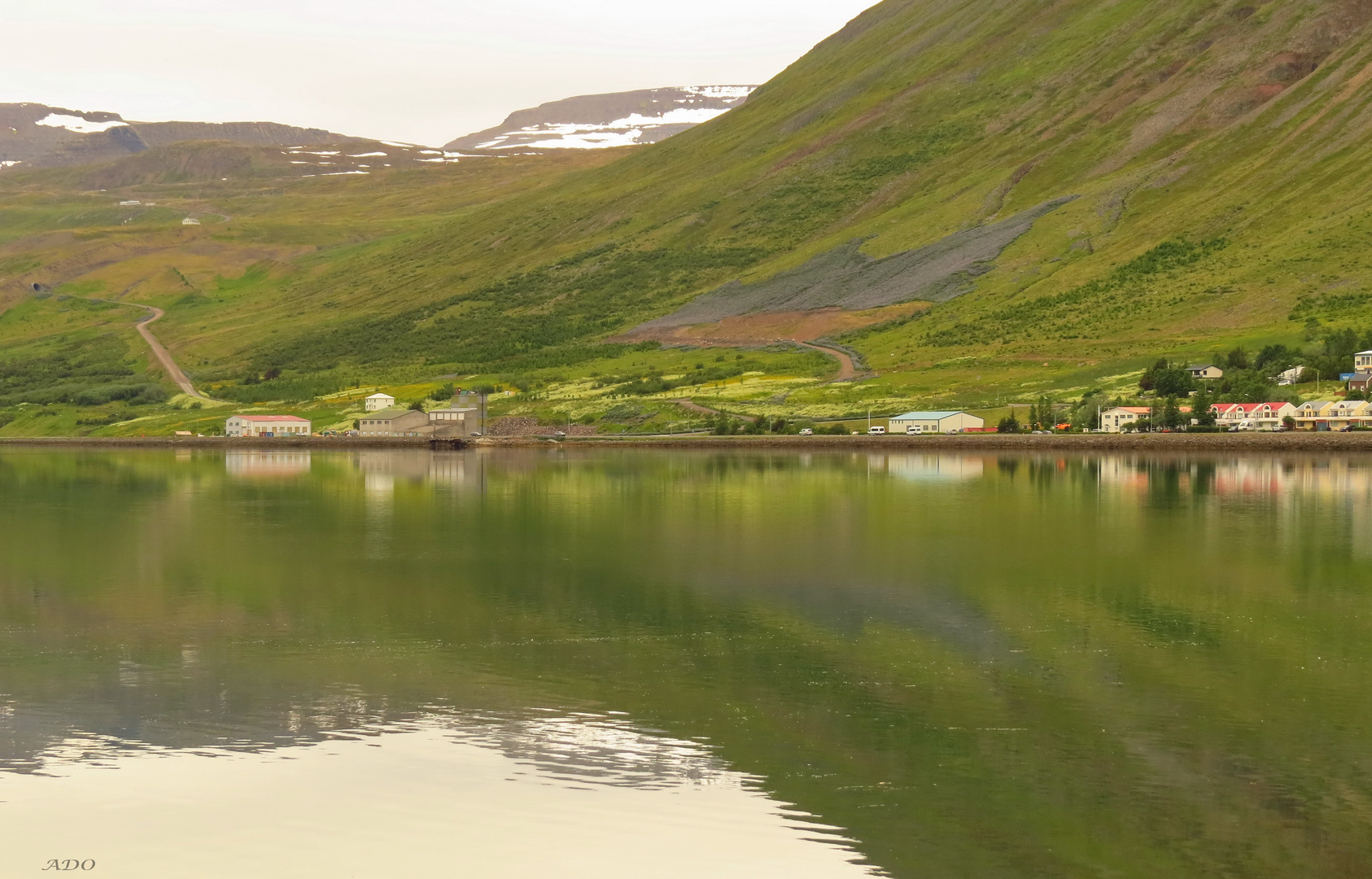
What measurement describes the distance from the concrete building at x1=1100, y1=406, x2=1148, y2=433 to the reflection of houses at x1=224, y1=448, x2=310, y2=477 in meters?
69.5

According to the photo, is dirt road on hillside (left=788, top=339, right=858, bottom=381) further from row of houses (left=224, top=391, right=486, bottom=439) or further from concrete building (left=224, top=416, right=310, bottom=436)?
concrete building (left=224, top=416, right=310, bottom=436)

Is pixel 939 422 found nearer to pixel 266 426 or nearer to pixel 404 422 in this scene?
pixel 404 422

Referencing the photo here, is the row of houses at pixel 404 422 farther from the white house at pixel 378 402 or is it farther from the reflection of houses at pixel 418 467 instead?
the reflection of houses at pixel 418 467

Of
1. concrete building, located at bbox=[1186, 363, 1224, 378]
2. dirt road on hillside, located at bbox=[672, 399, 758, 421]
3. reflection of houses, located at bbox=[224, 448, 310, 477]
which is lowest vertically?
reflection of houses, located at bbox=[224, 448, 310, 477]

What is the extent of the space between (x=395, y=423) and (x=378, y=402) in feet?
47.8

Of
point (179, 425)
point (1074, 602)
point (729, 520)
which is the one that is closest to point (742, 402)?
point (179, 425)

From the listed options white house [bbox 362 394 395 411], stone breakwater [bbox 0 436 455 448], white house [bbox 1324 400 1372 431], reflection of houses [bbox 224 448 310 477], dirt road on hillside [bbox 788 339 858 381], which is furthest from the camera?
white house [bbox 362 394 395 411]

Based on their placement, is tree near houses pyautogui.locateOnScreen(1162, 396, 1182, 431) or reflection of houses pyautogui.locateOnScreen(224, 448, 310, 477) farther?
tree near houses pyautogui.locateOnScreen(1162, 396, 1182, 431)

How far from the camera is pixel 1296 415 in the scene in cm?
11700

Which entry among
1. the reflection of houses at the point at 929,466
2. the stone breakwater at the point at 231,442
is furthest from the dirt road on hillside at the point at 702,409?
the reflection of houses at the point at 929,466

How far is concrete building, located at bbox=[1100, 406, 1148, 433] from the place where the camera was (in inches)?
4779

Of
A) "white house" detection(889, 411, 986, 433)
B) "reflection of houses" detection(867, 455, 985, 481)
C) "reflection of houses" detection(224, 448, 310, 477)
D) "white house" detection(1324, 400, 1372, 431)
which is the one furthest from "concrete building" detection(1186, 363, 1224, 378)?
"reflection of houses" detection(224, 448, 310, 477)

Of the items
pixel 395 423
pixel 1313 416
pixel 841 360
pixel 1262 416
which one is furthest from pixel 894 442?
pixel 395 423

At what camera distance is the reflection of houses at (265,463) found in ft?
348
